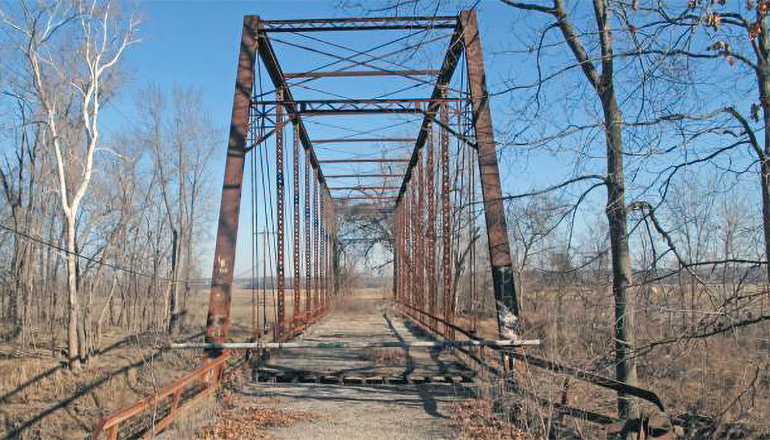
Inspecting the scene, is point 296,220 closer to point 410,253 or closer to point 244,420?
point 410,253

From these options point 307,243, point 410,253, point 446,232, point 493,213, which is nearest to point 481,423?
point 493,213

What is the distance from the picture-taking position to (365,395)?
9555mm

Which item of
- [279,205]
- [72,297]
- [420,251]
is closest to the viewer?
[279,205]

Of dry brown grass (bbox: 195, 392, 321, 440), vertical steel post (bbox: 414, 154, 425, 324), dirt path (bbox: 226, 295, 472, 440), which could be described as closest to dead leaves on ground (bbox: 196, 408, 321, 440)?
dry brown grass (bbox: 195, 392, 321, 440)

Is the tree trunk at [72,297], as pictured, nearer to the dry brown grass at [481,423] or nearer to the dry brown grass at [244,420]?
the dry brown grass at [244,420]

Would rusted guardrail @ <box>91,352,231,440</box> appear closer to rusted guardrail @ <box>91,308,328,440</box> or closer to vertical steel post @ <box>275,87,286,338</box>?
rusted guardrail @ <box>91,308,328,440</box>

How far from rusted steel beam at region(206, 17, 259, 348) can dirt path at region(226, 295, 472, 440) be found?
3.81 feet

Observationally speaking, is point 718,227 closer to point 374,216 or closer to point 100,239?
point 100,239

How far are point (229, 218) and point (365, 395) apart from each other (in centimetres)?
385

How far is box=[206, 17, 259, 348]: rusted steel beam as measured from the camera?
33.0 ft

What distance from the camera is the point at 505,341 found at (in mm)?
9375

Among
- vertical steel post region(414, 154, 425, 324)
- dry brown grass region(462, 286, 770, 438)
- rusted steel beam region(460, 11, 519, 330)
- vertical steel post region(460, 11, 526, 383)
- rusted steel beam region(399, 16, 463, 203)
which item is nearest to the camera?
dry brown grass region(462, 286, 770, 438)

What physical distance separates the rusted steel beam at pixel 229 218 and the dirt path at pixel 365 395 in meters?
1.16

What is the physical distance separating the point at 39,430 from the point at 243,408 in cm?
733
